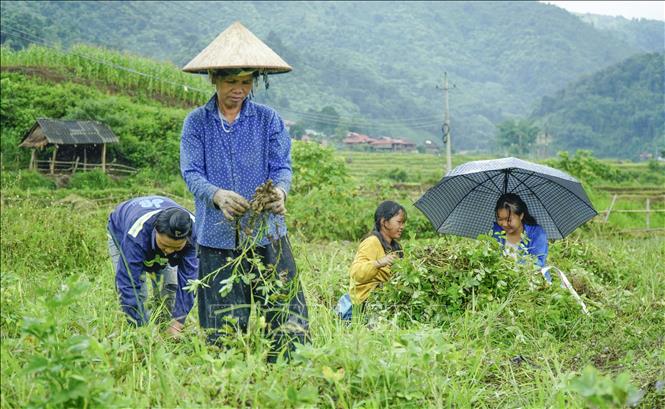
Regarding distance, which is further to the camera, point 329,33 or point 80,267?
point 329,33

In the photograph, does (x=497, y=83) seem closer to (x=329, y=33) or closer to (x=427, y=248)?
(x=329, y=33)

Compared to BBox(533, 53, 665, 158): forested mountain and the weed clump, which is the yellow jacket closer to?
the weed clump

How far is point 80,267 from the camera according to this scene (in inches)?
297

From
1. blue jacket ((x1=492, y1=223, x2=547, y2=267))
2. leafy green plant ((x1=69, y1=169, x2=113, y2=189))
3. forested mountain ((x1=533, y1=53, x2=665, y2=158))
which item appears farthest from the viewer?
forested mountain ((x1=533, y1=53, x2=665, y2=158))

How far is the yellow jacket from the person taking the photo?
5.03m

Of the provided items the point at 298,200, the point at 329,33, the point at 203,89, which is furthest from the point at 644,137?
the point at 329,33

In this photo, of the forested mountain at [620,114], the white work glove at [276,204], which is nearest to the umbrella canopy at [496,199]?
the white work glove at [276,204]

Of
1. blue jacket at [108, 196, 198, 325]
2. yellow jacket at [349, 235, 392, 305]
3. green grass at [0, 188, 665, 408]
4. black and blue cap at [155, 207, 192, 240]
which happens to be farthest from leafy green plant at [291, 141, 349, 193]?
black and blue cap at [155, 207, 192, 240]

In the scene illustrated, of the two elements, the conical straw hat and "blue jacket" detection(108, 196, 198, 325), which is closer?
the conical straw hat

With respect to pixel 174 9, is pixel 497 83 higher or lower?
lower

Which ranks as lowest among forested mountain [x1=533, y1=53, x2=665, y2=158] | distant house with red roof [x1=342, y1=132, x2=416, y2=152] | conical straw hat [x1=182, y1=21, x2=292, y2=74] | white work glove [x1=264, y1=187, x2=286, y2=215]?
distant house with red roof [x1=342, y1=132, x2=416, y2=152]

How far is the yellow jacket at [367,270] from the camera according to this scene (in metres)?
5.03

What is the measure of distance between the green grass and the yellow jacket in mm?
372

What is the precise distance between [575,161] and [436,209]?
71.0 feet
